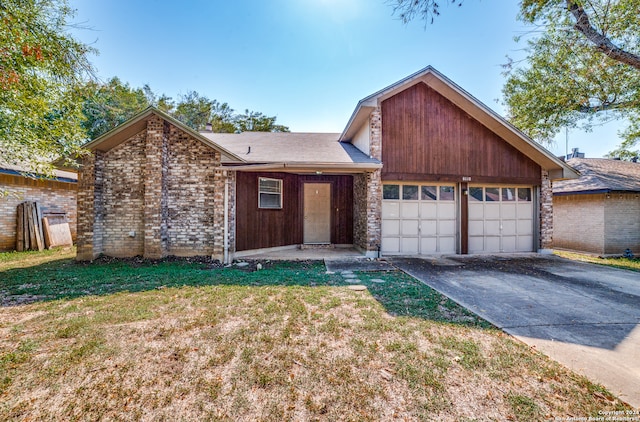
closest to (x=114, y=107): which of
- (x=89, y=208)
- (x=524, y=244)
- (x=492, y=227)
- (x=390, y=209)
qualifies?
(x=89, y=208)

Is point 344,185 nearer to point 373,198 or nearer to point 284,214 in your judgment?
point 373,198

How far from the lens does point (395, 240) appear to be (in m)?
8.80

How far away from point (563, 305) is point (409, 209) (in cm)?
493

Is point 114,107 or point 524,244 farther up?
point 114,107

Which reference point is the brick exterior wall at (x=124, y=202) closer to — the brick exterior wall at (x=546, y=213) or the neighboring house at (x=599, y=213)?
Answer: the brick exterior wall at (x=546, y=213)

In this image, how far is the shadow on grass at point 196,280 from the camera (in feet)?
13.8

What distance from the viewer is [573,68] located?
10305mm

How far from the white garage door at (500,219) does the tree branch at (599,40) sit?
4.52 m

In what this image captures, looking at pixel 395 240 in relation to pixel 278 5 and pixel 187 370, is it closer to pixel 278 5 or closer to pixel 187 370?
pixel 187 370

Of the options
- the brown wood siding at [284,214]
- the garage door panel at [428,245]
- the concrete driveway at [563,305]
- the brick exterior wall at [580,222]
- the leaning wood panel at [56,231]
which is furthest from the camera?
the brick exterior wall at [580,222]

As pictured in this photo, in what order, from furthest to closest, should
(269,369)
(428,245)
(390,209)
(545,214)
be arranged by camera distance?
(545,214) → (428,245) → (390,209) → (269,369)

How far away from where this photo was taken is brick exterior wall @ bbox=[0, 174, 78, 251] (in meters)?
8.91

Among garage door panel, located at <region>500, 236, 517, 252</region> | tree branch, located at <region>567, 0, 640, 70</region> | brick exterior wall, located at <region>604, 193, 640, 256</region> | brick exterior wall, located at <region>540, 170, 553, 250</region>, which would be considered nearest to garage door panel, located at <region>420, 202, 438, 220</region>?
garage door panel, located at <region>500, 236, 517, 252</region>

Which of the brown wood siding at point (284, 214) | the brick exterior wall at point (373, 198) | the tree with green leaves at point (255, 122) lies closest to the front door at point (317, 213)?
the brown wood siding at point (284, 214)
